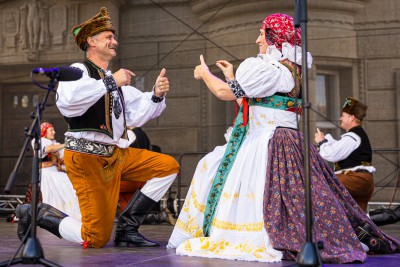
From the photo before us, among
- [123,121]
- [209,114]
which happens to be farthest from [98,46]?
[209,114]

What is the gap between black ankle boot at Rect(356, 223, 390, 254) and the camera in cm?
321

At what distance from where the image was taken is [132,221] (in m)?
3.61

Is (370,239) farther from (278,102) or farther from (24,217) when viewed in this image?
(24,217)

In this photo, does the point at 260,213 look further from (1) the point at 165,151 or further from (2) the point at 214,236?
(1) the point at 165,151

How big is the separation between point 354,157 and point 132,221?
2.19 m

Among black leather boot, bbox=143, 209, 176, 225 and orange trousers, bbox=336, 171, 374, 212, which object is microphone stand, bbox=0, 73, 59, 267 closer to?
orange trousers, bbox=336, 171, 374, 212

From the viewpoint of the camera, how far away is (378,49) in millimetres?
7871

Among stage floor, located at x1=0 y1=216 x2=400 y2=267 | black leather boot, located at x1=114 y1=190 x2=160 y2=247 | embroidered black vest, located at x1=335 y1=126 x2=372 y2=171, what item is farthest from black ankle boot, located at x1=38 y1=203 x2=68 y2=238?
embroidered black vest, located at x1=335 y1=126 x2=372 y2=171

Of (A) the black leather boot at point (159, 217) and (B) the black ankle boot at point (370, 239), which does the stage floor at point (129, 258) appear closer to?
(B) the black ankle boot at point (370, 239)

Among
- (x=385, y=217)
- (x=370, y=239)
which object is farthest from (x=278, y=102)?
(x=385, y=217)

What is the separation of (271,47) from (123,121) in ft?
3.10

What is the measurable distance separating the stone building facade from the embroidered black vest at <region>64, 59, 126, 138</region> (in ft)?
14.7

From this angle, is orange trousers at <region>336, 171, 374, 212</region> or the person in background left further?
the person in background left

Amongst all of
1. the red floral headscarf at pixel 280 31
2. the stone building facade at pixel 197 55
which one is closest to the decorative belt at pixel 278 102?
the red floral headscarf at pixel 280 31
